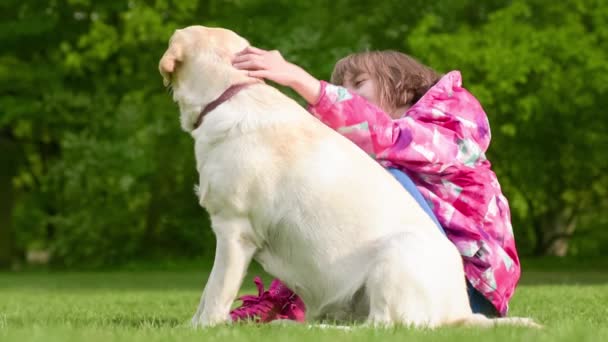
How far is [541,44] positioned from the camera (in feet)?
66.7

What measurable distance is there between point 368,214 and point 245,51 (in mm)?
986

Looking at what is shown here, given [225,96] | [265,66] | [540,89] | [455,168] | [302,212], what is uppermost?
[265,66]

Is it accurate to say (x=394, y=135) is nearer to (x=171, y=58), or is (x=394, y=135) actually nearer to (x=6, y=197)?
(x=171, y=58)

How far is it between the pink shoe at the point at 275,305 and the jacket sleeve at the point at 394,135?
987 millimetres

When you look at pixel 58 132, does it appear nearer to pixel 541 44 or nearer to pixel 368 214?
pixel 541 44

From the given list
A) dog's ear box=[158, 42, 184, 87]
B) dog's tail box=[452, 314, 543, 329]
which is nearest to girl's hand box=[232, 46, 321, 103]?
dog's ear box=[158, 42, 184, 87]

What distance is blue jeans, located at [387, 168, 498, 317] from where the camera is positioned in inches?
191

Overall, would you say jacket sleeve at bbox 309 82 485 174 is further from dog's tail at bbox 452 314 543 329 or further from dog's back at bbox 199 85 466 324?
dog's tail at bbox 452 314 543 329

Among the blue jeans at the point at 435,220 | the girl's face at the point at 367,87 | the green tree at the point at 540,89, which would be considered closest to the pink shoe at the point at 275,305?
the blue jeans at the point at 435,220

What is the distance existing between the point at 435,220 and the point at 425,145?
1.29 ft

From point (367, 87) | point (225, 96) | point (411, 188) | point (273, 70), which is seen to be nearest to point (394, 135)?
point (411, 188)

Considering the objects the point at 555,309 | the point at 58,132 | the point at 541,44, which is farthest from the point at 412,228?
the point at 58,132

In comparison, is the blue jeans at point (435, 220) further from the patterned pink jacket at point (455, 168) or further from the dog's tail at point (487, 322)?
the dog's tail at point (487, 322)

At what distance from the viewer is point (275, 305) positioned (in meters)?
5.37
